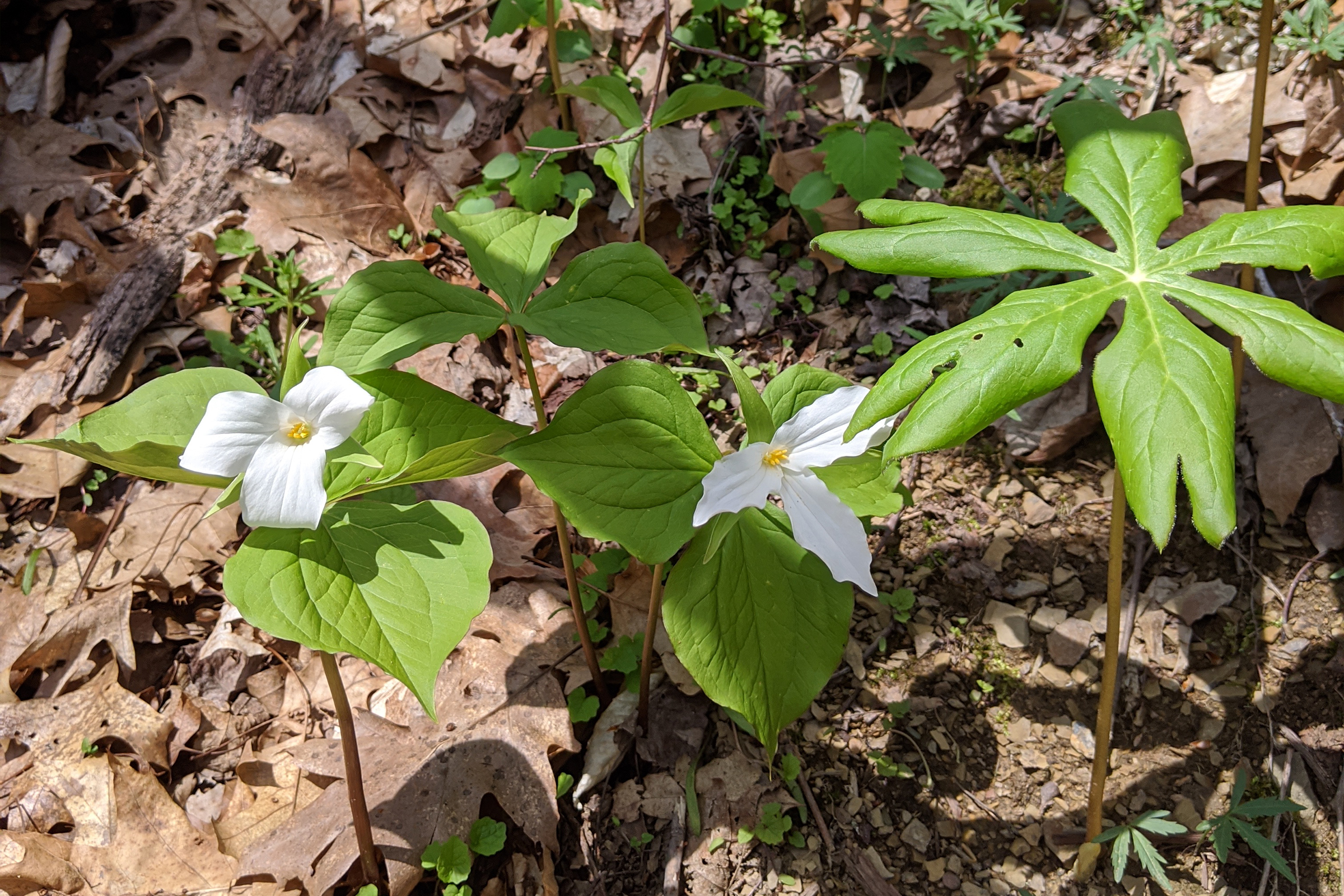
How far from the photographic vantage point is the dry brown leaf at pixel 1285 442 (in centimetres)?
184

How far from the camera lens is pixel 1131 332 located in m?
1.09

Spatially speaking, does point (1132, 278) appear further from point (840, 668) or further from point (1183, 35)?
point (1183, 35)

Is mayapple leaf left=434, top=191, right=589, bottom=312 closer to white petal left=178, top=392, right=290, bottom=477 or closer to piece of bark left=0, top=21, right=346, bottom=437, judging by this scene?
white petal left=178, top=392, right=290, bottom=477

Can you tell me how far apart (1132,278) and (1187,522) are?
1.00 m

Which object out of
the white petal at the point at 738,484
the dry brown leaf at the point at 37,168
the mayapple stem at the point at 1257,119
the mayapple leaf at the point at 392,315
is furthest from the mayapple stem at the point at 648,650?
the dry brown leaf at the point at 37,168

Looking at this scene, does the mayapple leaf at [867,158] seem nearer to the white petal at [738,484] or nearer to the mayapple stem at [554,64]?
the mayapple stem at [554,64]

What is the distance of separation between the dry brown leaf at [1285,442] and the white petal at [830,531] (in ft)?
4.34

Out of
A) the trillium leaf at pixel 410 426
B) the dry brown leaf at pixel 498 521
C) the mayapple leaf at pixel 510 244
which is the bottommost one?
the dry brown leaf at pixel 498 521

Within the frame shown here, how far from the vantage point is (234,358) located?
2.60m

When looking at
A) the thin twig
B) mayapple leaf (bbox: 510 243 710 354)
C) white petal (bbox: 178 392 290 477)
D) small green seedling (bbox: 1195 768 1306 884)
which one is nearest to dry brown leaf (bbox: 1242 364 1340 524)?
the thin twig

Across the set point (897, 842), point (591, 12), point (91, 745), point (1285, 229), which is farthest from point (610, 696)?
point (591, 12)

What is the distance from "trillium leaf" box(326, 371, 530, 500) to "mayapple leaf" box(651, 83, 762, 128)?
0.93 meters

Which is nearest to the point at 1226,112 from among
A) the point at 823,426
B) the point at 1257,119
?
the point at 1257,119

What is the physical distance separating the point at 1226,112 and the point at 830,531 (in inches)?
77.0
